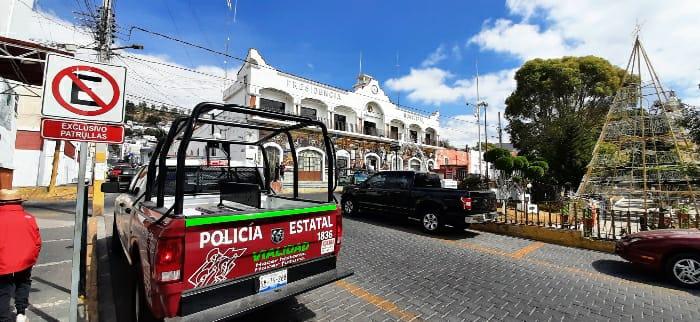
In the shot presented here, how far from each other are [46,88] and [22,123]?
24.5 metres

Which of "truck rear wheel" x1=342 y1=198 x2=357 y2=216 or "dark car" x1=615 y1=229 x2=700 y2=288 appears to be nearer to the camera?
"dark car" x1=615 y1=229 x2=700 y2=288

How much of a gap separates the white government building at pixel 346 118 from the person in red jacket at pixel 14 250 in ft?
59.3

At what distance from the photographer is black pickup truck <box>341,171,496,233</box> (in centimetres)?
816

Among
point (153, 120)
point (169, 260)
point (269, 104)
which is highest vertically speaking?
point (153, 120)

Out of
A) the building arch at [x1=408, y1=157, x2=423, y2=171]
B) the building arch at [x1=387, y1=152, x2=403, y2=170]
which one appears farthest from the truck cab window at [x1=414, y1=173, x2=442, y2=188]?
the building arch at [x1=408, y1=157, x2=423, y2=171]

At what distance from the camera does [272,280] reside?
3.07m

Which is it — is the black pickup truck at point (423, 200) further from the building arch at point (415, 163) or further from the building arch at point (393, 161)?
the building arch at point (415, 163)

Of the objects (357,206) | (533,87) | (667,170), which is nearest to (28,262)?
(357,206)

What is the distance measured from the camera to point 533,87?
1033 inches

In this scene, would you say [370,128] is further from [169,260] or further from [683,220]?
[169,260]

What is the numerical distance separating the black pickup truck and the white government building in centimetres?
1185

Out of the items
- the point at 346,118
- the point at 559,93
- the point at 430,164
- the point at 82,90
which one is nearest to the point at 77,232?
the point at 82,90

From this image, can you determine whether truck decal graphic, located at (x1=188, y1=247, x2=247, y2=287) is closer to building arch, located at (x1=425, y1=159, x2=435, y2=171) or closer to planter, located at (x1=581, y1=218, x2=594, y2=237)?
planter, located at (x1=581, y1=218, x2=594, y2=237)

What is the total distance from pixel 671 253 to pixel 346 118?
97.5ft
